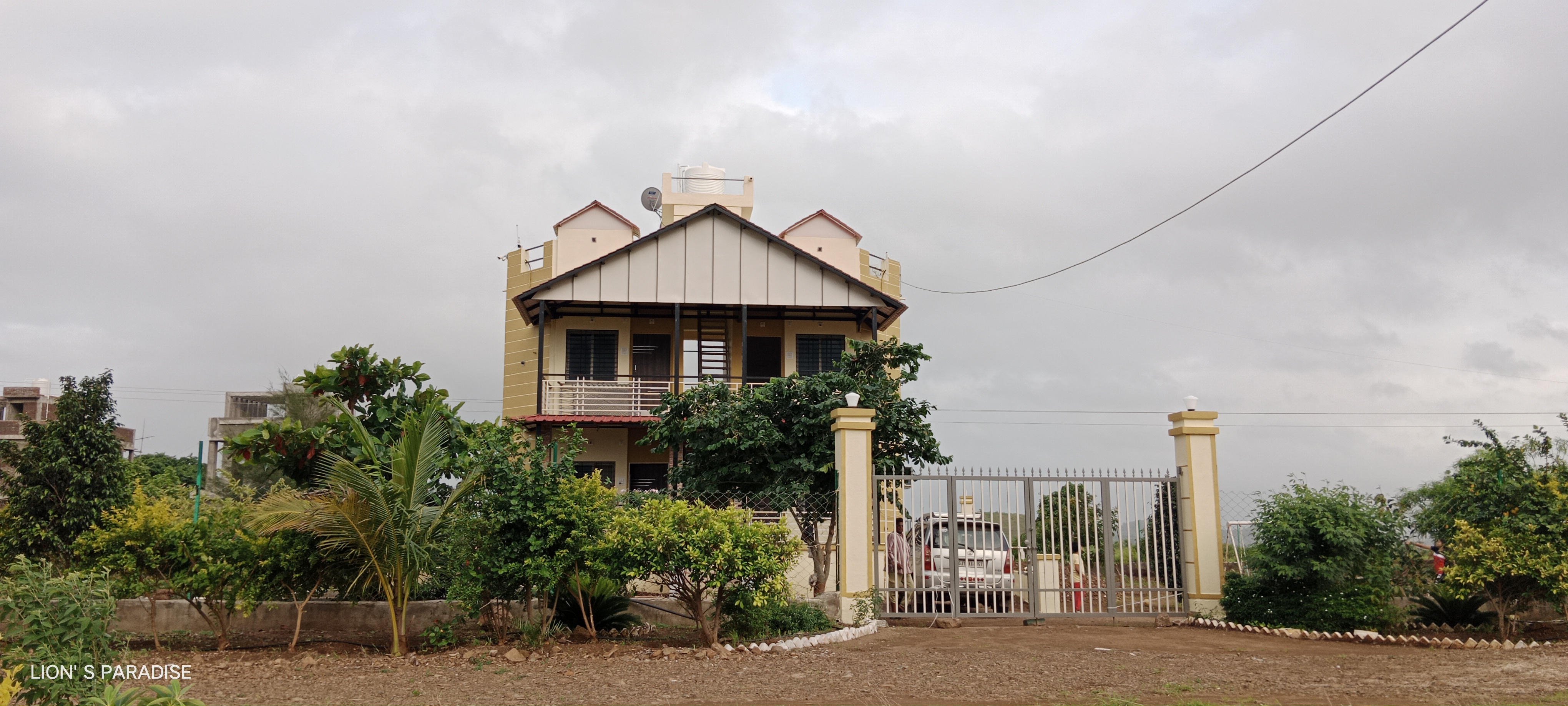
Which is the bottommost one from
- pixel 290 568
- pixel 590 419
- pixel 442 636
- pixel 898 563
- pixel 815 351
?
pixel 442 636

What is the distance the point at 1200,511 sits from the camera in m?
11.9

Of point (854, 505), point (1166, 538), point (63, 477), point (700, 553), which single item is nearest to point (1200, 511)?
point (1166, 538)

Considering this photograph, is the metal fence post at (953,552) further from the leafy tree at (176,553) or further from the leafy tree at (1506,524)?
the leafy tree at (176,553)

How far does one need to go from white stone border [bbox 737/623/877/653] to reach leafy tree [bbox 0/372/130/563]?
23.3 ft

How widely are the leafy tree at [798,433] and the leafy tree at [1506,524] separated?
5.76 metres

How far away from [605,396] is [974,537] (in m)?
10.9

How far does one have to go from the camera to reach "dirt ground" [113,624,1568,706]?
23.9 ft

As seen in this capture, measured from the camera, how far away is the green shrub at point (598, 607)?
32.2 ft

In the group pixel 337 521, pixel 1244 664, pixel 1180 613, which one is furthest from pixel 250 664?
pixel 1180 613

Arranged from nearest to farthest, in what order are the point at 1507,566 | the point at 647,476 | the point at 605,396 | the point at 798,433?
the point at 1507,566 < the point at 798,433 < the point at 605,396 < the point at 647,476

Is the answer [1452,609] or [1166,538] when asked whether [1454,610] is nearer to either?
[1452,609]

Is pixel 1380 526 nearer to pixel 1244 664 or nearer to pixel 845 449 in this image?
pixel 1244 664

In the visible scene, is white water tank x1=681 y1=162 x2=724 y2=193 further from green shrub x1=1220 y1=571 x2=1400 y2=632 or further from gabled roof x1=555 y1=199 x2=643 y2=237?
green shrub x1=1220 y1=571 x2=1400 y2=632

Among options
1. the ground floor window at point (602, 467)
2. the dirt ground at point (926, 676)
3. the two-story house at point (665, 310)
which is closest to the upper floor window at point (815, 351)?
the two-story house at point (665, 310)
